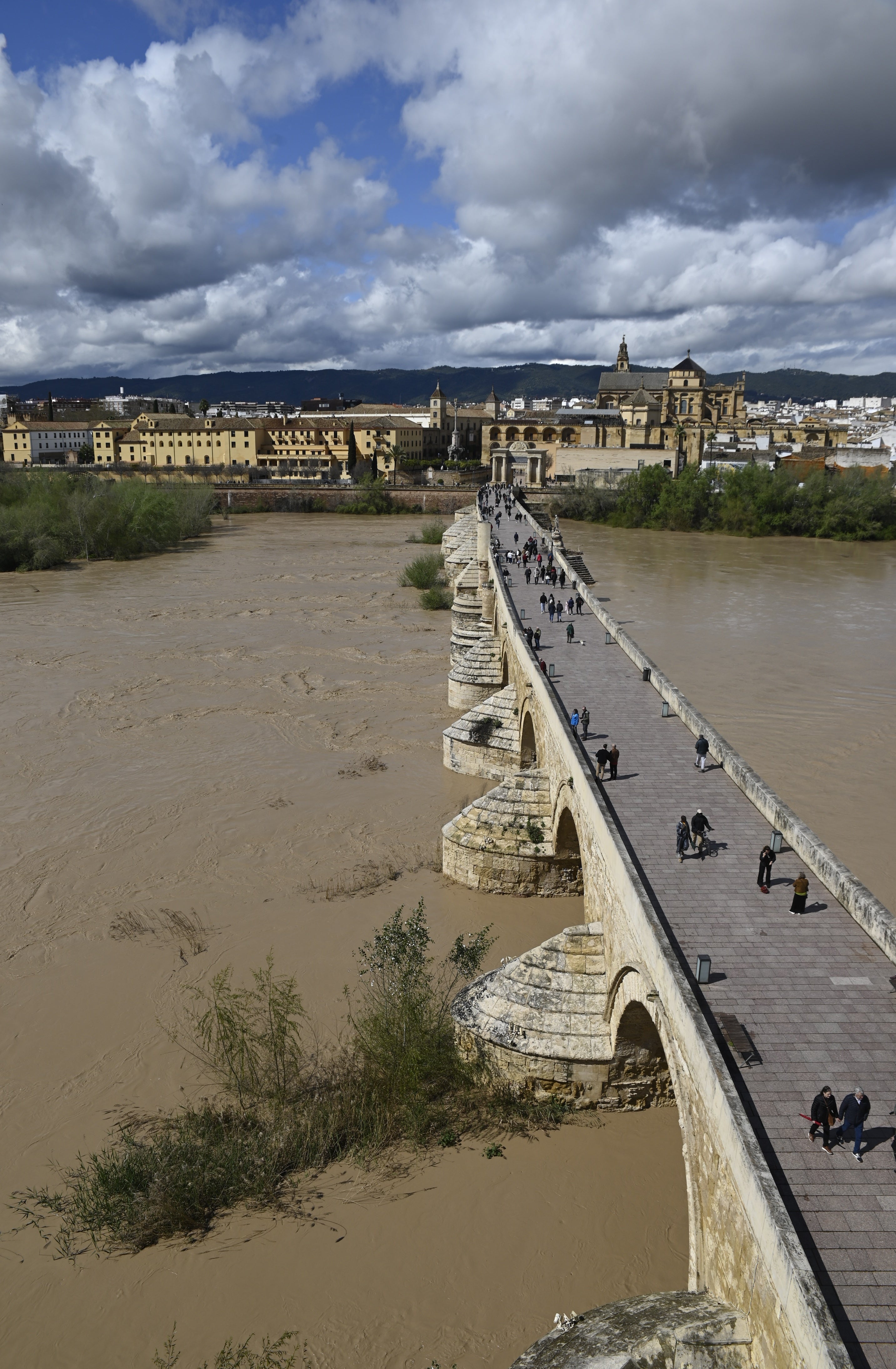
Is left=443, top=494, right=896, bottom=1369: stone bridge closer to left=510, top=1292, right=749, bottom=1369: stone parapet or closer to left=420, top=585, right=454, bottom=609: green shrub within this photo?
left=510, top=1292, right=749, bottom=1369: stone parapet

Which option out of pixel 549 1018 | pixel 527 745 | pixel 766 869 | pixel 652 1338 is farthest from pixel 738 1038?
pixel 527 745

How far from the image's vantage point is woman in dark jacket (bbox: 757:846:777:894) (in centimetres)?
785

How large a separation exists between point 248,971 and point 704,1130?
6.45 meters

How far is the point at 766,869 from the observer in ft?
25.9

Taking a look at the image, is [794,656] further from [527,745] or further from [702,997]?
[702,997]

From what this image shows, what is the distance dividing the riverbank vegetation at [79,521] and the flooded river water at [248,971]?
18.8m

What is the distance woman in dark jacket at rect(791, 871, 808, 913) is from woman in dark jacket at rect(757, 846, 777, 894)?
30 centimetres

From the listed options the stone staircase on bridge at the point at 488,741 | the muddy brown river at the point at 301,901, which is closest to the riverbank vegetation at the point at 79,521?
the muddy brown river at the point at 301,901

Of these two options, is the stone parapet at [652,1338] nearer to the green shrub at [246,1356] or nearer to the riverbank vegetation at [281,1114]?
the green shrub at [246,1356]

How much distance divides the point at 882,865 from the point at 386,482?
→ 6573 cm

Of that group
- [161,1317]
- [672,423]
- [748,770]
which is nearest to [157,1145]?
[161,1317]

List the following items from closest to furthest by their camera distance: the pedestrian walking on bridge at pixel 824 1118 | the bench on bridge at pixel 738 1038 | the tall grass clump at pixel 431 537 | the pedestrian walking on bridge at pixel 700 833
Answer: the pedestrian walking on bridge at pixel 824 1118 < the bench on bridge at pixel 738 1038 < the pedestrian walking on bridge at pixel 700 833 < the tall grass clump at pixel 431 537

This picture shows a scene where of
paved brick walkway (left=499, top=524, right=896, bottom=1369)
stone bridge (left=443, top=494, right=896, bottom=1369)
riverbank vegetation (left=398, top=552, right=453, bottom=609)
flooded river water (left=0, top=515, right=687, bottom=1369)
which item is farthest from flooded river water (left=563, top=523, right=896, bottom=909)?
riverbank vegetation (left=398, top=552, right=453, bottom=609)

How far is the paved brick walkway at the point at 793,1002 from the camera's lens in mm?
4496
